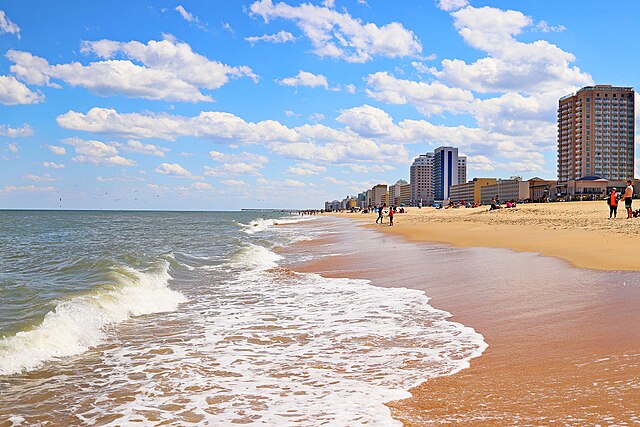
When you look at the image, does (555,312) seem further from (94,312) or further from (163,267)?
(163,267)

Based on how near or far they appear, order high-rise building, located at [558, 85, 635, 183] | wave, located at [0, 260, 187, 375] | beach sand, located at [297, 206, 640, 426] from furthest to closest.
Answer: high-rise building, located at [558, 85, 635, 183]
wave, located at [0, 260, 187, 375]
beach sand, located at [297, 206, 640, 426]

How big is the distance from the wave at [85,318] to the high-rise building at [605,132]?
128 metres

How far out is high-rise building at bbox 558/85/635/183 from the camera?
122125 millimetres

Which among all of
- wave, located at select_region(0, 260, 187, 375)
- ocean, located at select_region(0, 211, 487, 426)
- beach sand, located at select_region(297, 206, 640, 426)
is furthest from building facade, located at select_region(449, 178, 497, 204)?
ocean, located at select_region(0, 211, 487, 426)

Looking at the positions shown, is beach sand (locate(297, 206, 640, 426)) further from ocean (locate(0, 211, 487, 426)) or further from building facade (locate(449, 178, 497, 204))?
building facade (locate(449, 178, 497, 204))

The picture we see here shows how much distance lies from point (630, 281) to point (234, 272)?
9.81 m

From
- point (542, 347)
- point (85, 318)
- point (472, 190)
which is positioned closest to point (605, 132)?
point (472, 190)

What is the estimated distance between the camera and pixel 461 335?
6270mm

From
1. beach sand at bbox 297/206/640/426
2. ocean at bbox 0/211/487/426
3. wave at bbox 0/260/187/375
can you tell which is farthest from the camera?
wave at bbox 0/260/187/375

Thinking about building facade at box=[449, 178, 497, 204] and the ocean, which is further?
building facade at box=[449, 178, 497, 204]

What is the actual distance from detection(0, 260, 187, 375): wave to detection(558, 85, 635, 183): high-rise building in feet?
419

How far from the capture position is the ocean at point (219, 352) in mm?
4297

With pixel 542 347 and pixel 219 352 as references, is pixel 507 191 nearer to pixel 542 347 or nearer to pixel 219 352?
pixel 542 347

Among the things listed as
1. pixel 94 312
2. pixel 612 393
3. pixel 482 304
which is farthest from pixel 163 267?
pixel 612 393
